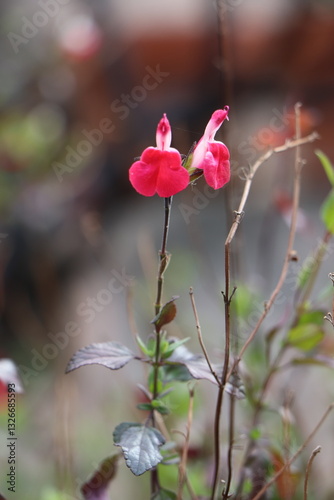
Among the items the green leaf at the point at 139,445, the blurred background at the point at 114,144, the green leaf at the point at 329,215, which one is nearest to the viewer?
the green leaf at the point at 139,445

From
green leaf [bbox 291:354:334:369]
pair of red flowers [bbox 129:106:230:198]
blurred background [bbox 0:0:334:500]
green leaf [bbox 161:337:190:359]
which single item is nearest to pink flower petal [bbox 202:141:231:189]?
pair of red flowers [bbox 129:106:230:198]

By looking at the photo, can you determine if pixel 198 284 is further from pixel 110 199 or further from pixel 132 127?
pixel 132 127

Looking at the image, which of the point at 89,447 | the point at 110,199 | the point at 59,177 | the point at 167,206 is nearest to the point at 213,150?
the point at 167,206

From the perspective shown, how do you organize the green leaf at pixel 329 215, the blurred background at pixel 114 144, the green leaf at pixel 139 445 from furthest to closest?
the blurred background at pixel 114 144
the green leaf at pixel 329 215
the green leaf at pixel 139 445

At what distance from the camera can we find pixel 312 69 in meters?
1.99

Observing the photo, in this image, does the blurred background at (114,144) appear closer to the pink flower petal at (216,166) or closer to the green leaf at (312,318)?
the green leaf at (312,318)

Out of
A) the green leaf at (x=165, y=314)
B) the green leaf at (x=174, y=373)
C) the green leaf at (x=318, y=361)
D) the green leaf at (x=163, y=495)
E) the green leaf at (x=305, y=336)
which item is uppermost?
the green leaf at (x=305, y=336)

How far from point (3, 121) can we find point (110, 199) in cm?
41

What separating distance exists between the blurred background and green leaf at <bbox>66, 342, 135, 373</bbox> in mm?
740

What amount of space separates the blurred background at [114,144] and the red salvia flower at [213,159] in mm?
817

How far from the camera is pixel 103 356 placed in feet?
1.26

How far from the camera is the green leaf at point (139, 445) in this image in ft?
1.07

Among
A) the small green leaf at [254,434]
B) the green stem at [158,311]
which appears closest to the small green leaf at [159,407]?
the green stem at [158,311]

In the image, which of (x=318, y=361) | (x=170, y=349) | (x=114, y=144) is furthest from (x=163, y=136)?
(x=114, y=144)
